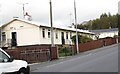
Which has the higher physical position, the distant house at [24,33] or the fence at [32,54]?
the distant house at [24,33]

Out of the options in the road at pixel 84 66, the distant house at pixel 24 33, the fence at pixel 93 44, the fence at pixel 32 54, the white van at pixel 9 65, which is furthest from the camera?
the distant house at pixel 24 33

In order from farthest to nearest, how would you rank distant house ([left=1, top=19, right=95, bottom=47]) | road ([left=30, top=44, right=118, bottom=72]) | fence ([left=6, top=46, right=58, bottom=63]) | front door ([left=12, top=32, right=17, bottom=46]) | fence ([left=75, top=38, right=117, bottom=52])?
front door ([left=12, top=32, right=17, bottom=46]) < distant house ([left=1, top=19, right=95, bottom=47]) < fence ([left=75, top=38, right=117, bottom=52]) < fence ([left=6, top=46, right=58, bottom=63]) < road ([left=30, top=44, right=118, bottom=72])

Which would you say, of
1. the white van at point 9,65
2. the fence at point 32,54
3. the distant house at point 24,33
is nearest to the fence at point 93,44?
the distant house at point 24,33

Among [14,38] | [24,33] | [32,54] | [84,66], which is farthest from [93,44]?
[84,66]

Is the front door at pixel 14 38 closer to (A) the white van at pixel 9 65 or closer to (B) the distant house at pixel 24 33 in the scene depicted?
(B) the distant house at pixel 24 33

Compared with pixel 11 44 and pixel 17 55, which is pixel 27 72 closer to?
pixel 17 55

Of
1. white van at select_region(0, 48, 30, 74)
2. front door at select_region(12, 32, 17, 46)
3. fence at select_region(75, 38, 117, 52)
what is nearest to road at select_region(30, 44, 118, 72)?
white van at select_region(0, 48, 30, 74)

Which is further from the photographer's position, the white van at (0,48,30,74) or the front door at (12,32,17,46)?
the front door at (12,32,17,46)

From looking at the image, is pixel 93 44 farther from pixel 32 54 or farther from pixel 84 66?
pixel 84 66

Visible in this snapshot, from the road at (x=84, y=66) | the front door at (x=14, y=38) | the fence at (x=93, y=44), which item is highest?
the front door at (x=14, y=38)

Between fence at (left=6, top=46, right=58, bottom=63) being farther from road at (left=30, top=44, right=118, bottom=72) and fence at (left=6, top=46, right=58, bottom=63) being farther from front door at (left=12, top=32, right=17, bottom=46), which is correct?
front door at (left=12, top=32, right=17, bottom=46)

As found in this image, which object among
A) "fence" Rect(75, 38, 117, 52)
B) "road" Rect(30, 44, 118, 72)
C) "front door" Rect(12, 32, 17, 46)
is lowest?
"road" Rect(30, 44, 118, 72)

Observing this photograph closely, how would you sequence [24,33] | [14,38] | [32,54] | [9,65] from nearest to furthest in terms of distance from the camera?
[9,65], [32,54], [24,33], [14,38]

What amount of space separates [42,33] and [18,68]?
125 feet
